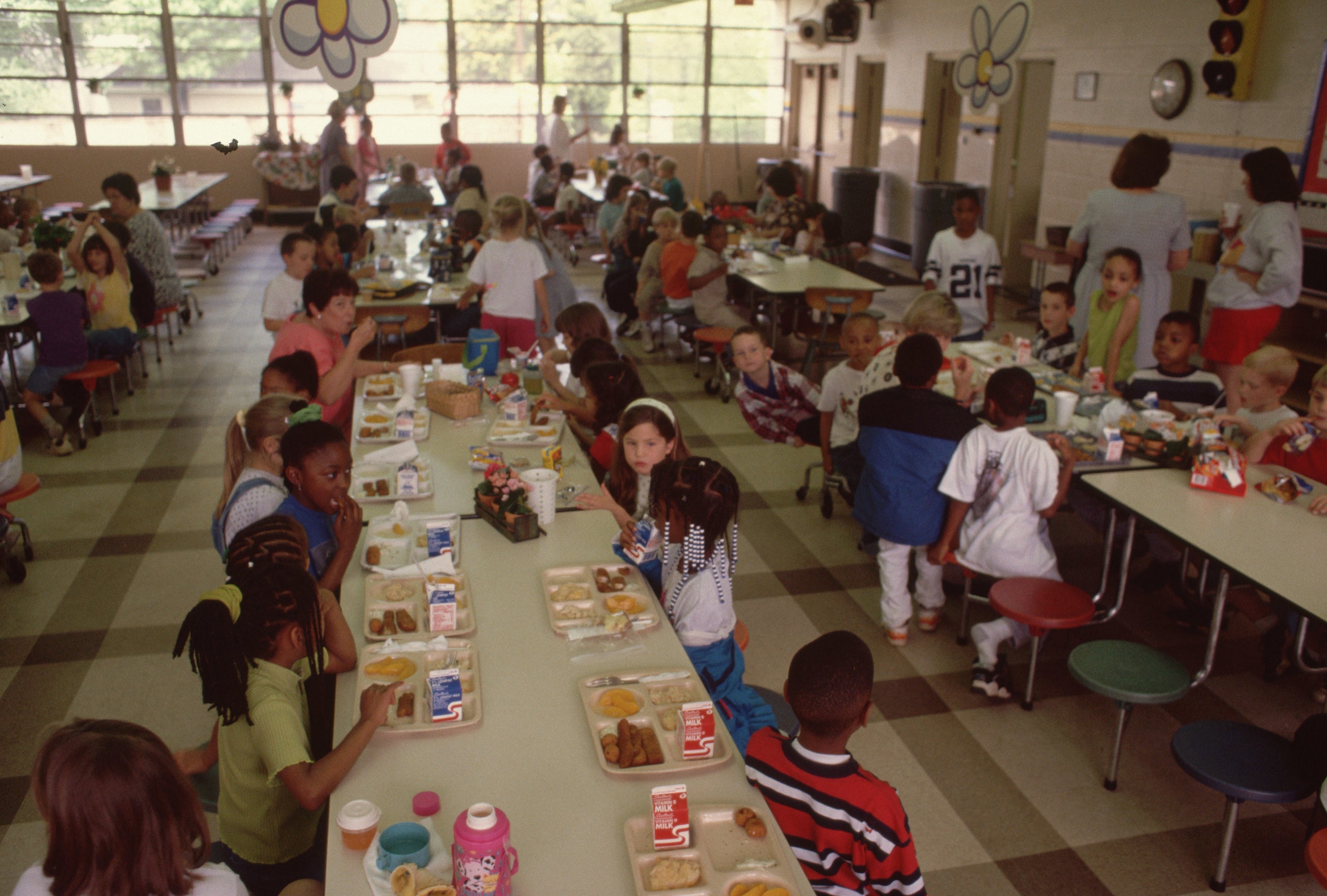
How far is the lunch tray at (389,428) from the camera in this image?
4.22 meters

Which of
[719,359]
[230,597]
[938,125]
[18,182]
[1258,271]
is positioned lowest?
[719,359]

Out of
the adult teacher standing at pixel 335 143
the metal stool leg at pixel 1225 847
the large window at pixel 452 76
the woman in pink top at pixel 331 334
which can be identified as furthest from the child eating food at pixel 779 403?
Answer: the large window at pixel 452 76

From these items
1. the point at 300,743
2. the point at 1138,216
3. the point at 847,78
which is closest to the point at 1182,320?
the point at 1138,216

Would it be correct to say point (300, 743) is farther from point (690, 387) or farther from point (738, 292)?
point (738, 292)

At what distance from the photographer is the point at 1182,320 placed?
4781mm

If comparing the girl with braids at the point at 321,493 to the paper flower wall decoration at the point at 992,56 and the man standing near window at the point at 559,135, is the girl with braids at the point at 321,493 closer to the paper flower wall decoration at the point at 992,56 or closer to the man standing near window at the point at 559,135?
the paper flower wall decoration at the point at 992,56

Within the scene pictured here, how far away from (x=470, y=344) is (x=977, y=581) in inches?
105

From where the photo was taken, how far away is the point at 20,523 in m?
4.91

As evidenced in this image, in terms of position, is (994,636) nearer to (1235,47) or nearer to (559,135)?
(1235,47)

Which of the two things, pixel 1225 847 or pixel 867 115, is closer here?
pixel 1225 847

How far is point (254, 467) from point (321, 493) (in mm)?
351

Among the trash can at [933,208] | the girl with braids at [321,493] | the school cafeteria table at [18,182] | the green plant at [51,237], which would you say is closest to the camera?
the girl with braids at [321,493]

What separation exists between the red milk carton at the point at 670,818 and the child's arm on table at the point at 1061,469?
2426 mm

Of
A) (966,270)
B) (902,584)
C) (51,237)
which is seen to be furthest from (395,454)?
Result: (51,237)
